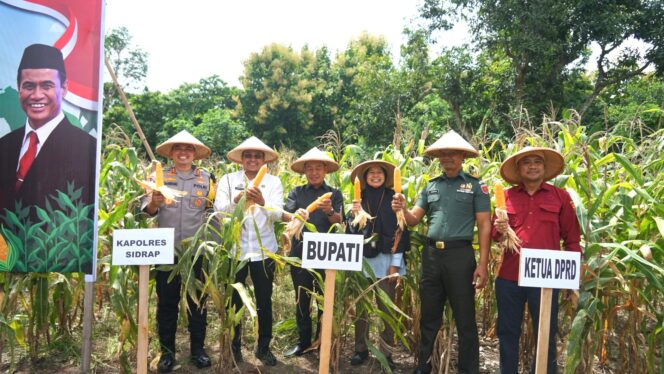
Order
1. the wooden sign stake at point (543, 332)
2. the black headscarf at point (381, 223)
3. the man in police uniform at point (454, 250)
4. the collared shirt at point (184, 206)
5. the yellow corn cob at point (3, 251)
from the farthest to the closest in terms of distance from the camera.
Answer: the black headscarf at point (381, 223) < the collared shirt at point (184, 206) < the man in police uniform at point (454, 250) < the yellow corn cob at point (3, 251) < the wooden sign stake at point (543, 332)

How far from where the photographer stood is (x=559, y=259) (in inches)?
99.4

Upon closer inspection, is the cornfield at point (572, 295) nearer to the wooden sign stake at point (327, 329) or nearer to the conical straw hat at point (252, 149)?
the wooden sign stake at point (327, 329)

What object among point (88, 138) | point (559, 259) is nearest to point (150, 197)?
point (88, 138)

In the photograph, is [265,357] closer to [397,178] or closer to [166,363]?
[166,363]

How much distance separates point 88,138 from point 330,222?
1.82m

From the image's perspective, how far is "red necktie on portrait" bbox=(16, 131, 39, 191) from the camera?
3.14 metres

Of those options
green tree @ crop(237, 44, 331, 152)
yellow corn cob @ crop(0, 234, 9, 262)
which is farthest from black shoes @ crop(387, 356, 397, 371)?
green tree @ crop(237, 44, 331, 152)

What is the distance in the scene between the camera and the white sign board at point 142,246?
106 inches

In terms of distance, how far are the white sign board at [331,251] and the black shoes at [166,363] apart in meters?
1.60

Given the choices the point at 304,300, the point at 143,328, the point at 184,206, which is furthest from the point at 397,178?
the point at 143,328

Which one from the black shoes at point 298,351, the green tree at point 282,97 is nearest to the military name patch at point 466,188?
the black shoes at point 298,351

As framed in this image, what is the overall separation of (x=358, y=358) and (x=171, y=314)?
147cm

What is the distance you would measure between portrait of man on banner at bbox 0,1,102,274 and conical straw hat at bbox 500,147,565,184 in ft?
9.36

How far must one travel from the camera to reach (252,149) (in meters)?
3.61
